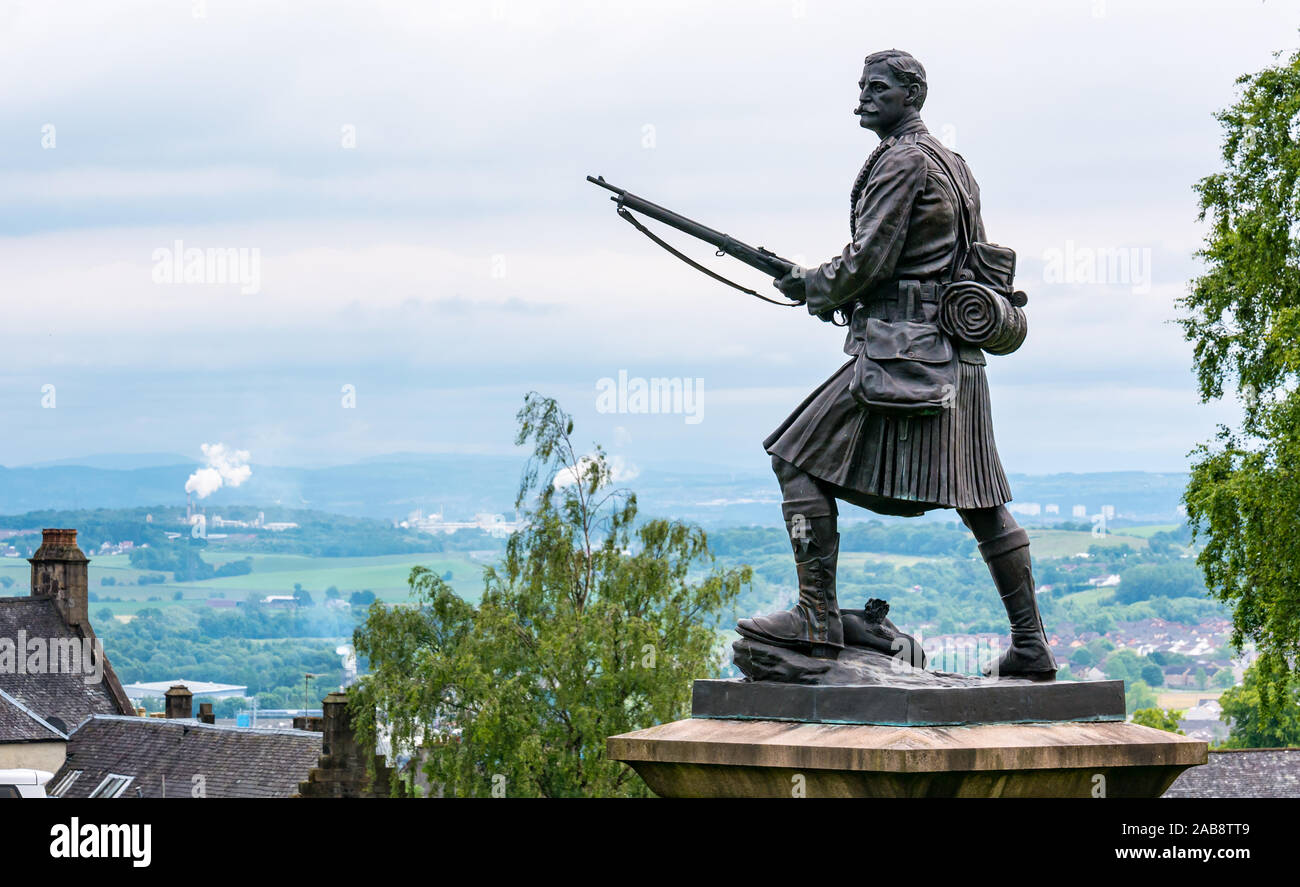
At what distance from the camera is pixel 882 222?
9008 mm

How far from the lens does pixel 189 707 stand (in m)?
72.8

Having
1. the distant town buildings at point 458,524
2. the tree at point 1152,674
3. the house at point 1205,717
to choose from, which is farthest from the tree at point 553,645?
the house at point 1205,717

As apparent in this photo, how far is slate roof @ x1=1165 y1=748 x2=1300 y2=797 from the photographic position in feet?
137

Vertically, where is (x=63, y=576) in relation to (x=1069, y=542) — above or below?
below

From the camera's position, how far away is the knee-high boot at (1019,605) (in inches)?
360

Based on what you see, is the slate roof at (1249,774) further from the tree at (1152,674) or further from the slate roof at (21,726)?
the slate roof at (21,726)

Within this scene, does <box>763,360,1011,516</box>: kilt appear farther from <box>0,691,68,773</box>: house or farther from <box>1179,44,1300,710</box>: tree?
<box>0,691,68,773</box>: house

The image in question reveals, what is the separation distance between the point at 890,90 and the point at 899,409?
5.23ft

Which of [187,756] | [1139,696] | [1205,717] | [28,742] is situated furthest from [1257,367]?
[1205,717]

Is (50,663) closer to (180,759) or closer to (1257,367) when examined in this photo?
(180,759)

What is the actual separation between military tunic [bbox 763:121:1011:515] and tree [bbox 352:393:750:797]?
1017 inches

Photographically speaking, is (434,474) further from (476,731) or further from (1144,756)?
(1144,756)

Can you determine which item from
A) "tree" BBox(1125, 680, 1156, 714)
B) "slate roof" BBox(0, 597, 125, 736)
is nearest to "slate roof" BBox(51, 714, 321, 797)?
"slate roof" BBox(0, 597, 125, 736)

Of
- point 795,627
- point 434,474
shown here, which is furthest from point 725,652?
point 434,474
